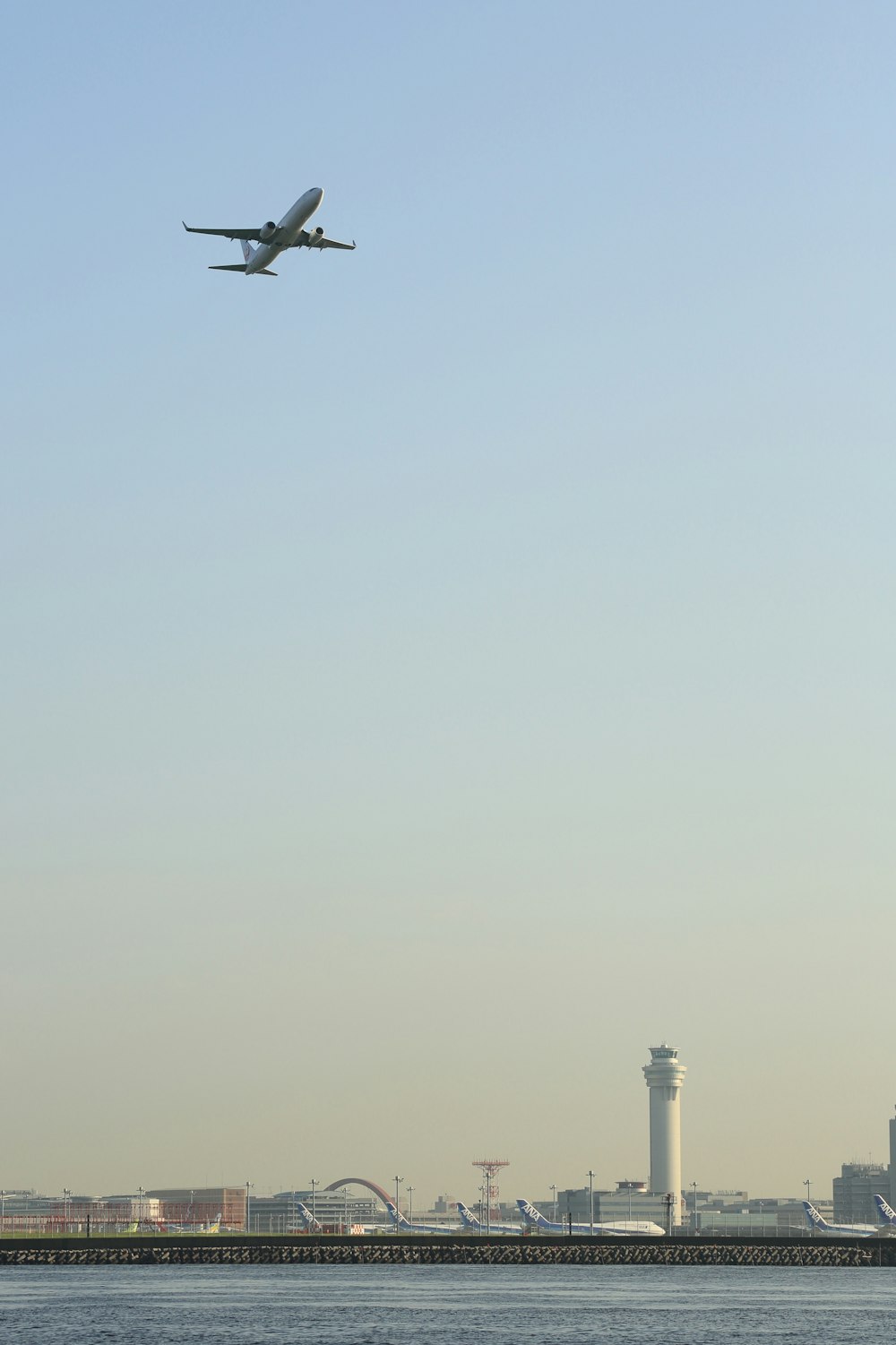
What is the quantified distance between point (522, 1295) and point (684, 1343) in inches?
2030

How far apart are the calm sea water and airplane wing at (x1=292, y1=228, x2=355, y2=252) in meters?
71.9

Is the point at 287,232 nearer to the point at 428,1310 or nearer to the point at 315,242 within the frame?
the point at 315,242

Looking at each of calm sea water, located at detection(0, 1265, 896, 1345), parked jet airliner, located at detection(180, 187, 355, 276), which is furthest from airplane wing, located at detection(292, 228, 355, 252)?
calm sea water, located at detection(0, 1265, 896, 1345)

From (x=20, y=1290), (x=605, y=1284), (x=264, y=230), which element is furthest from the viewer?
(x=605, y=1284)

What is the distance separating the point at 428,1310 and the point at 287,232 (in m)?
88.3

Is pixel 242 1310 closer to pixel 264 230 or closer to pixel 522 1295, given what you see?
pixel 522 1295

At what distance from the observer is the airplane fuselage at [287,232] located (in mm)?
109938

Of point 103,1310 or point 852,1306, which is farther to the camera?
point 852,1306

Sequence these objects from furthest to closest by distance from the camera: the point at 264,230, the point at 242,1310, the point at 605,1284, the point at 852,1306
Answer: the point at 605,1284, the point at 852,1306, the point at 242,1310, the point at 264,230

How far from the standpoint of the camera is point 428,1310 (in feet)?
475

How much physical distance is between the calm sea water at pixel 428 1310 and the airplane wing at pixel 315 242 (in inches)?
2833

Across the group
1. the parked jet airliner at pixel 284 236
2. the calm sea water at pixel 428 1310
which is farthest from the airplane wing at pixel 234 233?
the calm sea water at pixel 428 1310

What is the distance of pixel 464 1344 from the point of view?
375 ft

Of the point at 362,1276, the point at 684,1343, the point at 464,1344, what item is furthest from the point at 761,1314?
the point at 362,1276
